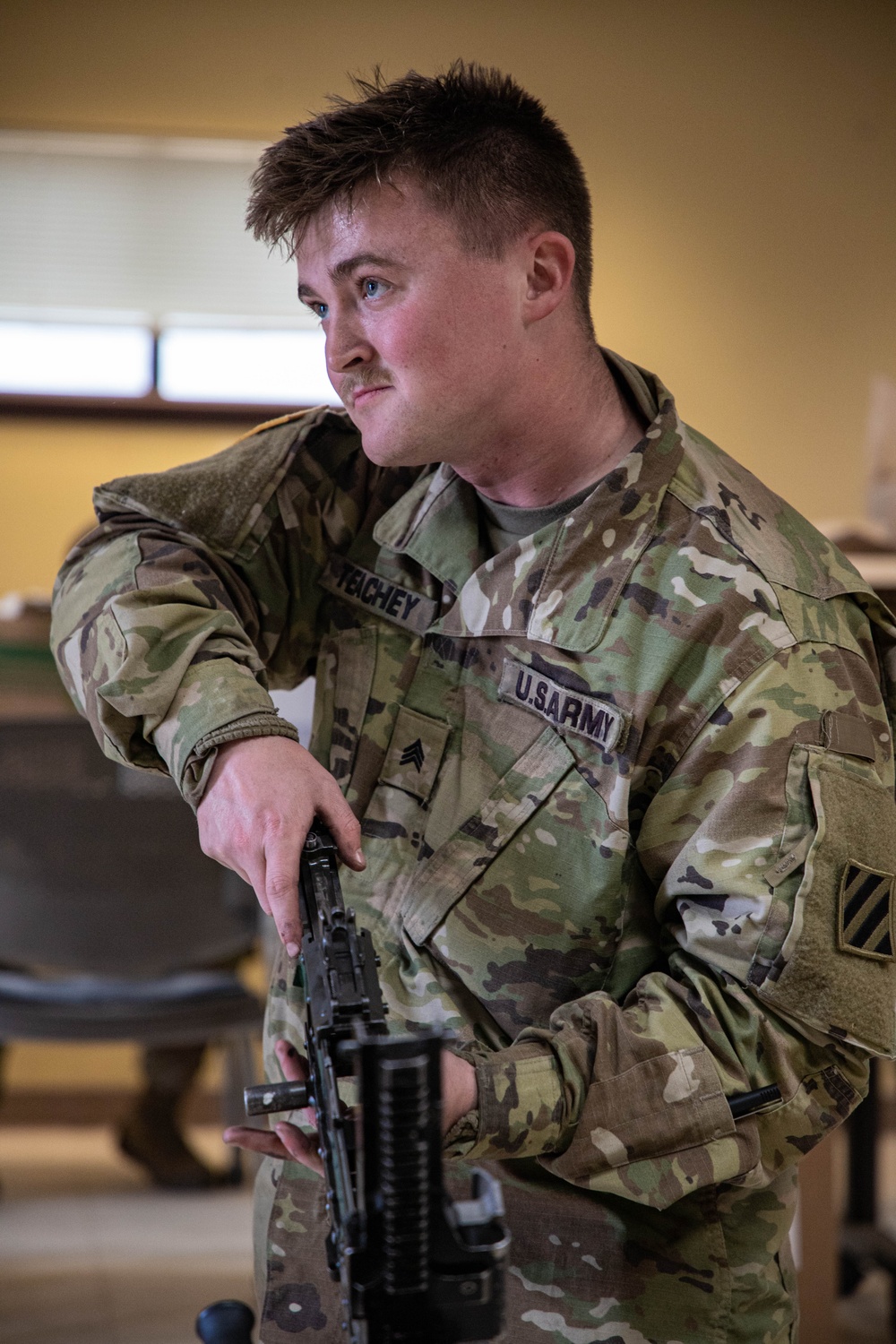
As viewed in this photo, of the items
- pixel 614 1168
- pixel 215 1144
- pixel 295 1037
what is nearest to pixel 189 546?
pixel 295 1037

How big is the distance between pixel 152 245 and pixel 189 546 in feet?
9.03

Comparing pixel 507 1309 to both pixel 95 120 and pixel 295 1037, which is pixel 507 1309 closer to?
pixel 295 1037

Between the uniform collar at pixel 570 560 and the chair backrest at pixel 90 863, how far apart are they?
108cm

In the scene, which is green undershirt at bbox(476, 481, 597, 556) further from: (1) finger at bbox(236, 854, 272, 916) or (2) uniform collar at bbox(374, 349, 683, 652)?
(1) finger at bbox(236, 854, 272, 916)

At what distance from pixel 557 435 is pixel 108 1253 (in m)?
1.84

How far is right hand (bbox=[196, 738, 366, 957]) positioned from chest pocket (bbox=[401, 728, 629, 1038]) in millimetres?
164

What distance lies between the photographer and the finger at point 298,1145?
77 centimetres

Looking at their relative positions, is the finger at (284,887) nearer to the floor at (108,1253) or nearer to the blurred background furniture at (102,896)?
the blurred background furniture at (102,896)

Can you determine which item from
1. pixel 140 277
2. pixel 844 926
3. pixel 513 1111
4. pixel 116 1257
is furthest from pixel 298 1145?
pixel 140 277

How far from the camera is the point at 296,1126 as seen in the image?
80 centimetres

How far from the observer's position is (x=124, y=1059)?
3307 mm

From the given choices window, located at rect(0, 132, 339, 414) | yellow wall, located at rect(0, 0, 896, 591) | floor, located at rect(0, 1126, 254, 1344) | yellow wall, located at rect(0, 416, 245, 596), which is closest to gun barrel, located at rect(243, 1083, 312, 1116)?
floor, located at rect(0, 1126, 254, 1344)

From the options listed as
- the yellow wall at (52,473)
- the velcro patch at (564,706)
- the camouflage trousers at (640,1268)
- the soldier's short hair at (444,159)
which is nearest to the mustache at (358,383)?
the soldier's short hair at (444,159)

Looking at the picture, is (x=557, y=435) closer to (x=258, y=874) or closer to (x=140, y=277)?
(x=258, y=874)
